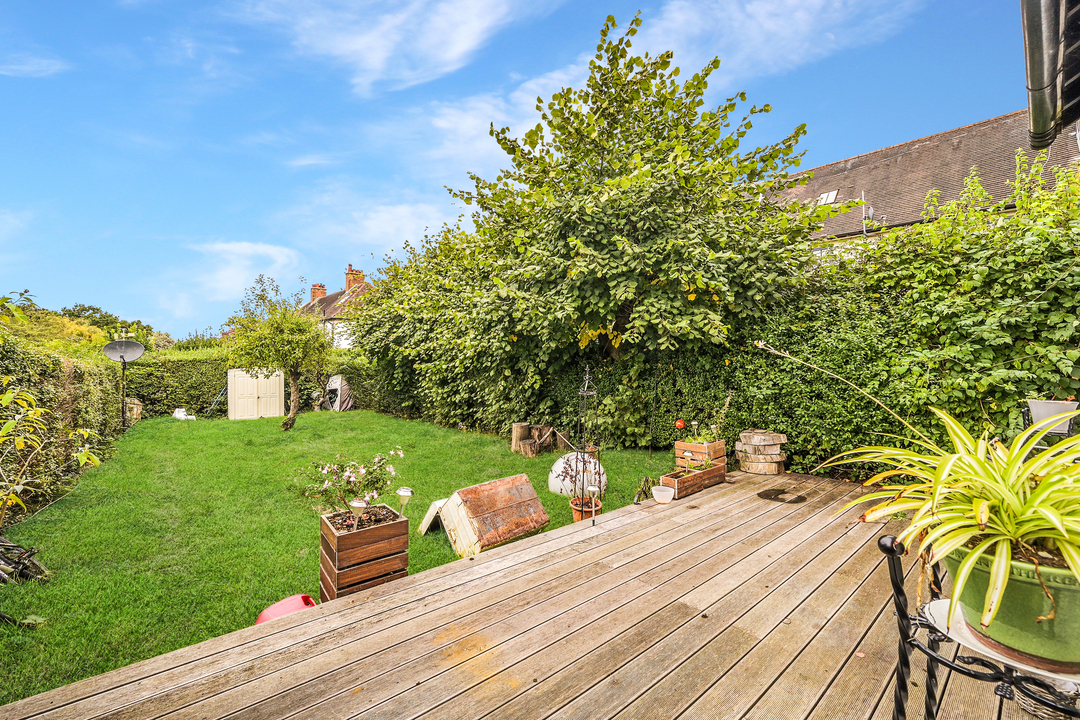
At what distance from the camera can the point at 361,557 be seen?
2576mm

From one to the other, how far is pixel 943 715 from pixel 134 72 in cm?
1101

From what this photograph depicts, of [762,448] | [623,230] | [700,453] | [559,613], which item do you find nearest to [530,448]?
[700,453]

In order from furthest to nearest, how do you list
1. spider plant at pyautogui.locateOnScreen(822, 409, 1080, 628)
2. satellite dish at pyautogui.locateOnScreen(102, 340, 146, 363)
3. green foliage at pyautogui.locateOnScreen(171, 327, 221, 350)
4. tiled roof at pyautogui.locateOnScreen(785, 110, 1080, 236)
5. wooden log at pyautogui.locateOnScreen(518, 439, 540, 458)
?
green foliage at pyautogui.locateOnScreen(171, 327, 221, 350)
tiled roof at pyautogui.locateOnScreen(785, 110, 1080, 236)
satellite dish at pyautogui.locateOnScreen(102, 340, 146, 363)
wooden log at pyautogui.locateOnScreen(518, 439, 540, 458)
spider plant at pyautogui.locateOnScreen(822, 409, 1080, 628)

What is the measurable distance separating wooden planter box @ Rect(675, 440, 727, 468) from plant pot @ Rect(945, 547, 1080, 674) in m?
3.87

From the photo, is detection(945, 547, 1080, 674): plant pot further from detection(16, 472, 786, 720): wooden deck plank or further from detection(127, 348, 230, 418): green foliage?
detection(127, 348, 230, 418): green foliage

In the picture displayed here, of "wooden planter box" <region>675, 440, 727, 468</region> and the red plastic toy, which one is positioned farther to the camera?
"wooden planter box" <region>675, 440, 727, 468</region>

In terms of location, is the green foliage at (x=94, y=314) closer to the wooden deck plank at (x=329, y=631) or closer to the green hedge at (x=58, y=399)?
the green hedge at (x=58, y=399)

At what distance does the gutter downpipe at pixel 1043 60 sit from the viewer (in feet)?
7.98

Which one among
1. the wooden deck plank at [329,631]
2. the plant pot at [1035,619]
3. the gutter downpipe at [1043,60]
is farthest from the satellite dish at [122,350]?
the gutter downpipe at [1043,60]

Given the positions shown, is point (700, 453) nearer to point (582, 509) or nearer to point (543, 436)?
point (582, 509)

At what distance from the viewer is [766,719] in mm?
1616

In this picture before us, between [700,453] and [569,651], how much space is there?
3497mm

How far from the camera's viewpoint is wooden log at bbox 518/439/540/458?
24.2 ft

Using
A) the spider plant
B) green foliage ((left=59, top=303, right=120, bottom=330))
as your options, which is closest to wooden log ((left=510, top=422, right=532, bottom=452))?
the spider plant
